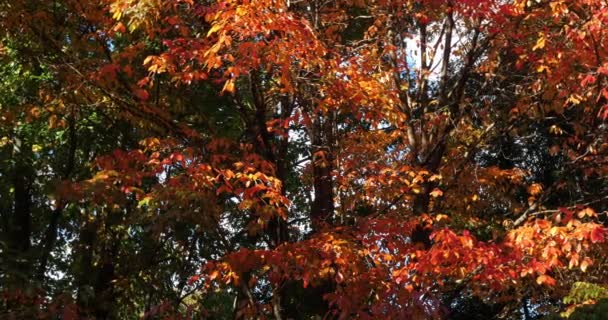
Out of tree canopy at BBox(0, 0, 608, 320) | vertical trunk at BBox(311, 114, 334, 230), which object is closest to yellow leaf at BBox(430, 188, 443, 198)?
tree canopy at BBox(0, 0, 608, 320)

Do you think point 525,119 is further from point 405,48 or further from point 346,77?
point 346,77

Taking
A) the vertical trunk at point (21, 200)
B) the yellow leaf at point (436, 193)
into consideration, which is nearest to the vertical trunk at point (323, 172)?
the yellow leaf at point (436, 193)

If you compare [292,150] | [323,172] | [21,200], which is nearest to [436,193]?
[323,172]

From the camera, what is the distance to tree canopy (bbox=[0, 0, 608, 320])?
5777 millimetres

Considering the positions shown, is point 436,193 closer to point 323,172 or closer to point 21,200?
point 323,172

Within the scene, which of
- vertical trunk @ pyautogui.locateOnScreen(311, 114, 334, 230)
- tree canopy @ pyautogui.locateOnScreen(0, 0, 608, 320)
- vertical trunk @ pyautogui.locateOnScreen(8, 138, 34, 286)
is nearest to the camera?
tree canopy @ pyautogui.locateOnScreen(0, 0, 608, 320)

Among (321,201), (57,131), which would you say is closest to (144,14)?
(321,201)

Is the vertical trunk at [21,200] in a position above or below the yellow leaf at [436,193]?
above

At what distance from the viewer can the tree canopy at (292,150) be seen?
5777 mm

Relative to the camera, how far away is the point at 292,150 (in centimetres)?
1100

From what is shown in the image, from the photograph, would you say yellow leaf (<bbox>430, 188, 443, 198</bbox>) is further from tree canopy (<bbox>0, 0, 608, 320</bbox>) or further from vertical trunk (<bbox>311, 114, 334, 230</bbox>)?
vertical trunk (<bbox>311, 114, 334, 230</bbox>)

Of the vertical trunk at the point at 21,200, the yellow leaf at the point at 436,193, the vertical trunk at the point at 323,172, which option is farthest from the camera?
the vertical trunk at the point at 21,200

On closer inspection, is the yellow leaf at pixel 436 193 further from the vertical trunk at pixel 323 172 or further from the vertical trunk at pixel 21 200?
the vertical trunk at pixel 21 200

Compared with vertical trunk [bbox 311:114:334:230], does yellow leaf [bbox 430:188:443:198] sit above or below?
below
